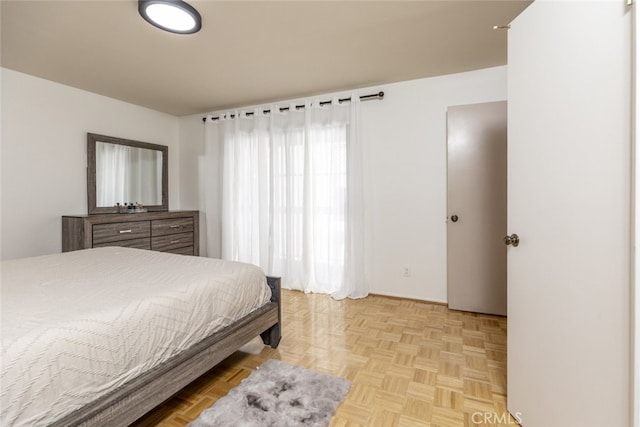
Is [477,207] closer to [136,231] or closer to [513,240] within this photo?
[513,240]

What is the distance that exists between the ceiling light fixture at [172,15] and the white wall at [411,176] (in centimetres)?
183

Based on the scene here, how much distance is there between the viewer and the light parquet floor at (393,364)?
1.55 m

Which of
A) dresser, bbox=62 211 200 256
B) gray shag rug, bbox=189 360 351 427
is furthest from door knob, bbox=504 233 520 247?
dresser, bbox=62 211 200 256

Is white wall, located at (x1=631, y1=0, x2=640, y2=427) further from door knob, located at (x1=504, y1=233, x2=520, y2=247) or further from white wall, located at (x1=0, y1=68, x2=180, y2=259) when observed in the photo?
white wall, located at (x1=0, y1=68, x2=180, y2=259)

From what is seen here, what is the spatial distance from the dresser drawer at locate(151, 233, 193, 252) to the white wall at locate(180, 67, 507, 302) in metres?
2.43

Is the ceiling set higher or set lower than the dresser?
higher

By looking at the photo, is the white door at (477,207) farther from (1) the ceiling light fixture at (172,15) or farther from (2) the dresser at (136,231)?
(2) the dresser at (136,231)

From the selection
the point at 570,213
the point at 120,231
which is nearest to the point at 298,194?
the point at 120,231

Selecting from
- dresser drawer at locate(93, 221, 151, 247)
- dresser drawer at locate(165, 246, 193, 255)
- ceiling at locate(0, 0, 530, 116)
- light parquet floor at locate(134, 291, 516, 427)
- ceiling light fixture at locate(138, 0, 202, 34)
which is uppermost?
ceiling at locate(0, 0, 530, 116)

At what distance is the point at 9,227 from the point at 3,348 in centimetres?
282

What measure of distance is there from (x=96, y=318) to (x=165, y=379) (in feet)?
1.40

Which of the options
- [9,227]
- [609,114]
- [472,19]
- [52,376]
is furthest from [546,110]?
[9,227]

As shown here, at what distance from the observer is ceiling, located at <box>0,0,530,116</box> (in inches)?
78.5

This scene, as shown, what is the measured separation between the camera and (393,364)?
202 centimetres
